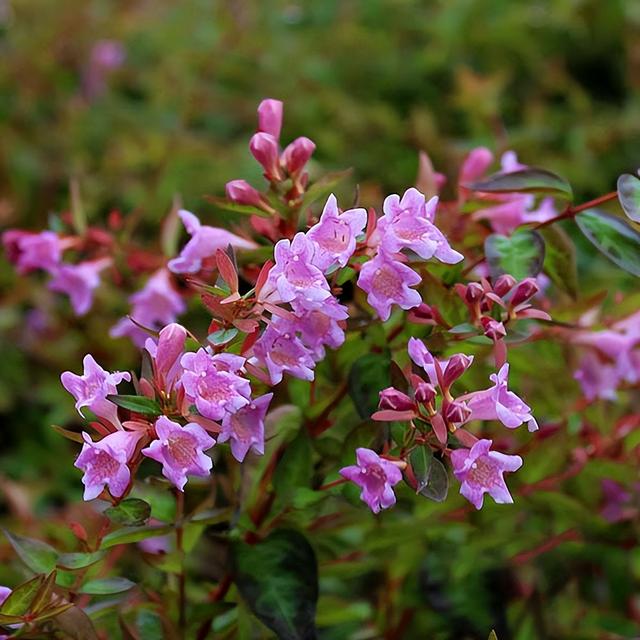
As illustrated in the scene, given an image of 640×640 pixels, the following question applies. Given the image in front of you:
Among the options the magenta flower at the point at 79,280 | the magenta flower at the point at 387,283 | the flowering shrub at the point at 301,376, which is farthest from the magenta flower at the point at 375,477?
the magenta flower at the point at 79,280

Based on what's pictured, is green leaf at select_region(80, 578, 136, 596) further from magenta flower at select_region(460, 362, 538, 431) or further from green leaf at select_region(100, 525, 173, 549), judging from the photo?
magenta flower at select_region(460, 362, 538, 431)

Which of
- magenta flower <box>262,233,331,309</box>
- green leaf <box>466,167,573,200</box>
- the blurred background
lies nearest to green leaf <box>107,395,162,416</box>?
magenta flower <box>262,233,331,309</box>

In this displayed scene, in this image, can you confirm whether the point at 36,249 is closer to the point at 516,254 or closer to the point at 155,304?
the point at 155,304

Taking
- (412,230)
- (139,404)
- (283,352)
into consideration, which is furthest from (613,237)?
(139,404)

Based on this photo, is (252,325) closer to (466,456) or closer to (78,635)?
(466,456)

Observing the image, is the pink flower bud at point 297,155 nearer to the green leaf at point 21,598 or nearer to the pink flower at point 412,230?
the pink flower at point 412,230
